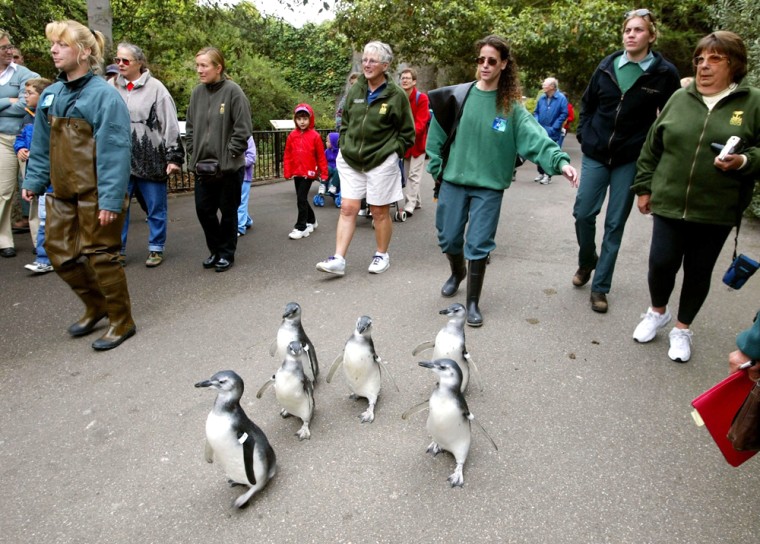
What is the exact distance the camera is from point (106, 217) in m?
3.93

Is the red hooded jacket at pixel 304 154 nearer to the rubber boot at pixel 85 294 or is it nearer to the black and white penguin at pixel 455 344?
the rubber boot at pixel 85 294

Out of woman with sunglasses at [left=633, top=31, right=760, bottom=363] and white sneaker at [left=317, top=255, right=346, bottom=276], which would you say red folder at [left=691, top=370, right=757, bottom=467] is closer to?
woman with sunglasses at [left=633, top=31, right=760, bottom=363]

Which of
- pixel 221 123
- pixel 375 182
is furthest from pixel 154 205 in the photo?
pixel 375 182

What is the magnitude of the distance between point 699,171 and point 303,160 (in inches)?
190

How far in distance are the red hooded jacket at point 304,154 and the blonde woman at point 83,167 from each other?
3.26 m

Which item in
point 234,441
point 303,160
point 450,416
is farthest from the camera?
point 303,160

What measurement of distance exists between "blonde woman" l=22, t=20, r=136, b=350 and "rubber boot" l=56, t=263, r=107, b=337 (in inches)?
0.4

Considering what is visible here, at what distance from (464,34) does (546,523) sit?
50.4 ft

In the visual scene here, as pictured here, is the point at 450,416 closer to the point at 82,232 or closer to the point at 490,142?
the point at 490,142

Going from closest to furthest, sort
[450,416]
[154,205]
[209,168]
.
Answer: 1. [450,416]
2. [209,168]
3. [154,205]

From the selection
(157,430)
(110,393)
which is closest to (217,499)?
(157,430)

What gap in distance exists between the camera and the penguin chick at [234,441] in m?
2.53

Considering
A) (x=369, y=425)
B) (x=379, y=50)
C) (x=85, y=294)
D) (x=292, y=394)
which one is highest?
(x=379, y=50)

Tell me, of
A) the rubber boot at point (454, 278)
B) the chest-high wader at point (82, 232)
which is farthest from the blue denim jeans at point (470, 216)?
the chest-high wader at point (82, 232)
